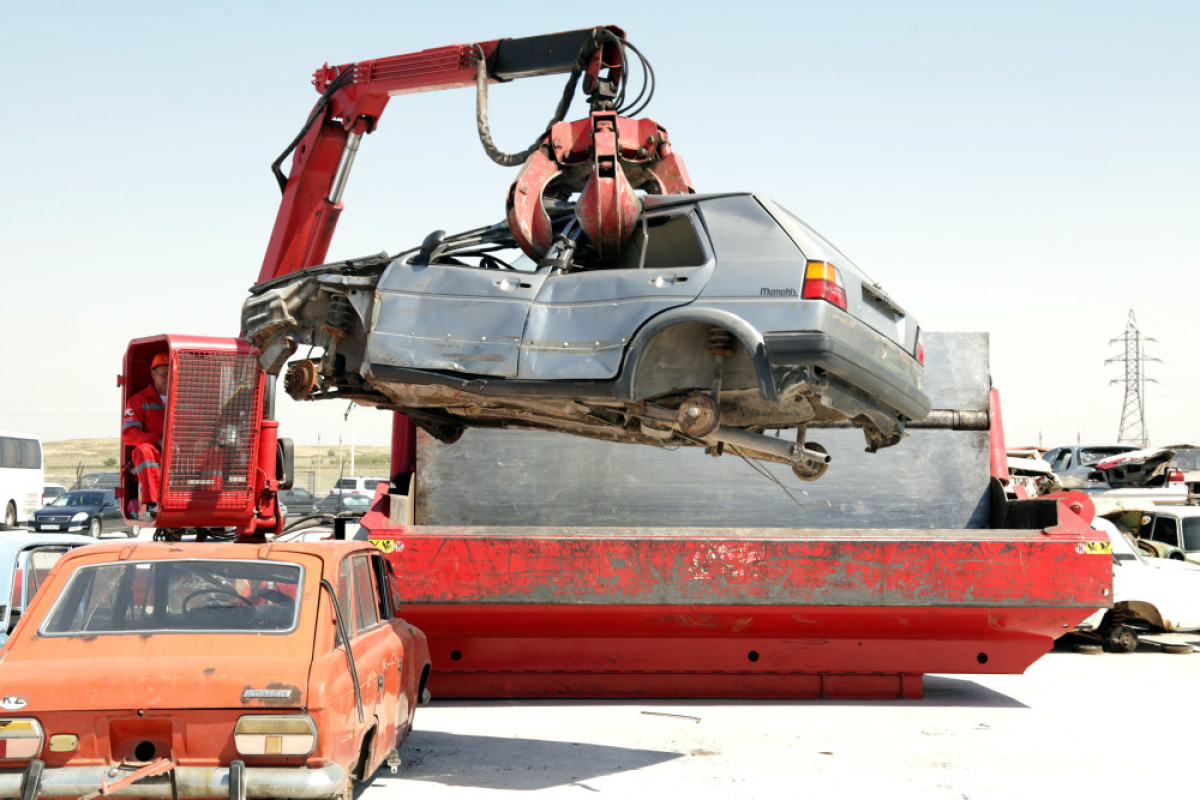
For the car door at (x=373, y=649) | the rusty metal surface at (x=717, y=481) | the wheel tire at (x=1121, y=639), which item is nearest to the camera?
the car door at (x=373, y=649)

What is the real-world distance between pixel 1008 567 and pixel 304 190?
7.17m

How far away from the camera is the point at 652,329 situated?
646 cm

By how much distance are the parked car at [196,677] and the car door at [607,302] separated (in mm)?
1551

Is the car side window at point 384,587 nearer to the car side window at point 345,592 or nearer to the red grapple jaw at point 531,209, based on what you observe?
the car side window at point 345,592

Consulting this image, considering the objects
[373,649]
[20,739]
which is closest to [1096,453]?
[373,649]

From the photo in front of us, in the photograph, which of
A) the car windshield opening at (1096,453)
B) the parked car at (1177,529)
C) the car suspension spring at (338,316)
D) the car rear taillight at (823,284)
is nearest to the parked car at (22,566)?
the car suspension spring at (338,316)

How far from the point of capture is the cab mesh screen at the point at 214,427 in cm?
962

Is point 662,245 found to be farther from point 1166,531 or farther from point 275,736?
point 1166,531

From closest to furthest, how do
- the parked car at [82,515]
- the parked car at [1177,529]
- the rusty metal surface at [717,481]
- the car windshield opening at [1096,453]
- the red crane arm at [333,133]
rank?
the rusty metal surface at [717,481]
the red crane arm at [333,133]
the parked car at [1177,529]
the car windshield opening at [1096,453]
the parked car at [82,515]

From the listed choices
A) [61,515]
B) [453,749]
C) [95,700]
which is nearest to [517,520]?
[453,749]

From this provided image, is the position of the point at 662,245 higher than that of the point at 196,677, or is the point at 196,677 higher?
the point at 662,245

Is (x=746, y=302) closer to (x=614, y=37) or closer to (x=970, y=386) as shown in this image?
(x=614, y=37)

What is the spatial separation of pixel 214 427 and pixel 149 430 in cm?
58

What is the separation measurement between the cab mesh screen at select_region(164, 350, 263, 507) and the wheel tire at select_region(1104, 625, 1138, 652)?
8.86 metres
